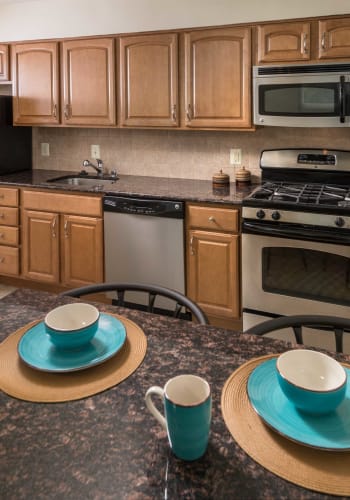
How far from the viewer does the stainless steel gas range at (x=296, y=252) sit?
2.61 m

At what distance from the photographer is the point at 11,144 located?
4.02 metres

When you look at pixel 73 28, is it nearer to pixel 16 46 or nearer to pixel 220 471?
pixel 16 46

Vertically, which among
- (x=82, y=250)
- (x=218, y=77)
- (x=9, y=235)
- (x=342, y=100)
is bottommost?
(x=82, y=250)

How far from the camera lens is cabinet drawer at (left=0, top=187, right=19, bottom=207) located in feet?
11.9

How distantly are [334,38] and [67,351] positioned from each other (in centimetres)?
256

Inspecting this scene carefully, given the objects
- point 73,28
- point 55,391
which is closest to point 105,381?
point 55,391

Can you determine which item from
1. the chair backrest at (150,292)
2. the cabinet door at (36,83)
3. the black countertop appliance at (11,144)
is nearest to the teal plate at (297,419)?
the chair backrest at (150,292)

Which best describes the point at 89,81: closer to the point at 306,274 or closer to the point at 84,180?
the point at 84,180

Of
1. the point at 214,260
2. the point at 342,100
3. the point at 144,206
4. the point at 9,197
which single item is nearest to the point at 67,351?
the point at 214,260

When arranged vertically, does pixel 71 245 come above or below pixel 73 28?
below

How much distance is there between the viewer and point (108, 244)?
10.9ft

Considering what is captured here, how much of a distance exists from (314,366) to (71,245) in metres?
2.78

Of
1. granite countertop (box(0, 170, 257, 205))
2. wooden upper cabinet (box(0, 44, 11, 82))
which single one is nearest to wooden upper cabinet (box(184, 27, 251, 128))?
granite countertop (box(0, 170, 257, 205))

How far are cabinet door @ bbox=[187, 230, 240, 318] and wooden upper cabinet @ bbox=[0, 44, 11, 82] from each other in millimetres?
2128
